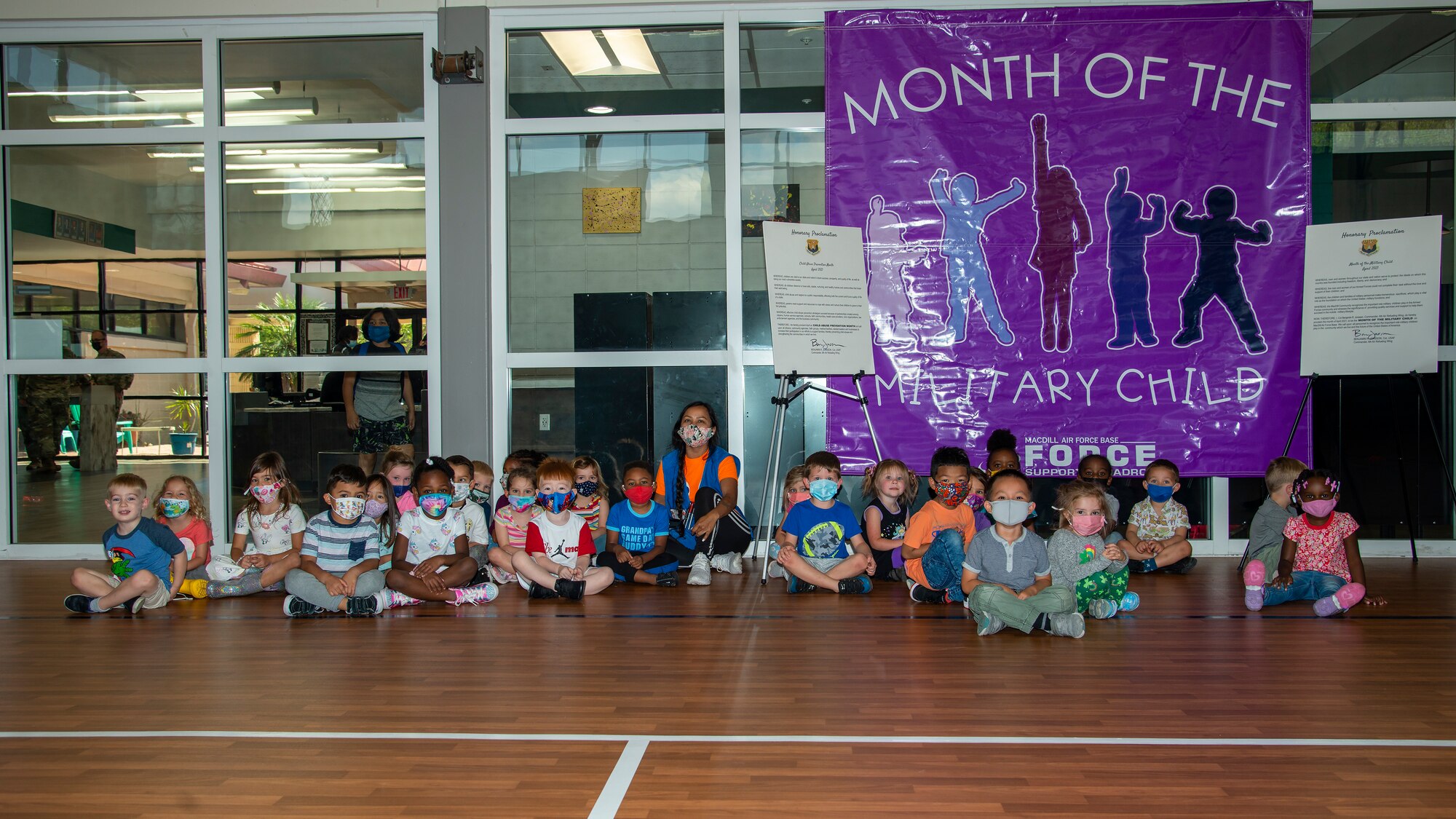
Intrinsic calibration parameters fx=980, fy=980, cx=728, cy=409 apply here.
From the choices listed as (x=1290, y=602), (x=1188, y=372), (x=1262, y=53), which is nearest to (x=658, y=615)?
(x=1290, y=602)

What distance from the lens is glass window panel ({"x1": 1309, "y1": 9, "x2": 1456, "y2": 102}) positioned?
606 centimetres

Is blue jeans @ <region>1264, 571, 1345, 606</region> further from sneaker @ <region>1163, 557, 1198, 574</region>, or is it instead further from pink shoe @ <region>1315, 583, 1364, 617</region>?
sneaker @ <region>1163, 557, 1198, 574</region>

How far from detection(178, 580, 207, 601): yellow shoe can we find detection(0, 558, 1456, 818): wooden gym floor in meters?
0.43

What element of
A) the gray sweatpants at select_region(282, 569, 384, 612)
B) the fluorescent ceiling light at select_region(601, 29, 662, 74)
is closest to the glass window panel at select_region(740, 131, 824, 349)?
the fluorescent ceiling light at select_region(601, 29, 662, 74)

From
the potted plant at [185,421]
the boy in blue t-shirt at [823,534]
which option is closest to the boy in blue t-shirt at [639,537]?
the boy in blue t-shirt at [823,534]

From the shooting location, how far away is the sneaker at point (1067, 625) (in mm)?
3881

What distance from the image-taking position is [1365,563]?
227 inches

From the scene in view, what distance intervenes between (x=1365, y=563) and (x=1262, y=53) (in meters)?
3.11

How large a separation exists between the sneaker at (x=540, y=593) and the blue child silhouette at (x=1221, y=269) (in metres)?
3.97

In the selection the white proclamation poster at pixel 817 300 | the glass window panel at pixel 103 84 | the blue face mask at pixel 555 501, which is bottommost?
the blue face mask at pixel 555 501

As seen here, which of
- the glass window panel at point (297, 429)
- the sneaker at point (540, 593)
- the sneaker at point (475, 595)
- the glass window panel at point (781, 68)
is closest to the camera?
the sneaker at point (475, 595)

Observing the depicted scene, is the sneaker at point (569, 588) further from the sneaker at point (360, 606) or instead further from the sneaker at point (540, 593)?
the sneaker at point (360, 606)

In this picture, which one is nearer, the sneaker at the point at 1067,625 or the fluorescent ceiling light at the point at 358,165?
the sneaker at the point at 1067,625

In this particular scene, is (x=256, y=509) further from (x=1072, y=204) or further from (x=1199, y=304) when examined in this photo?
(x=1199, y=304)
